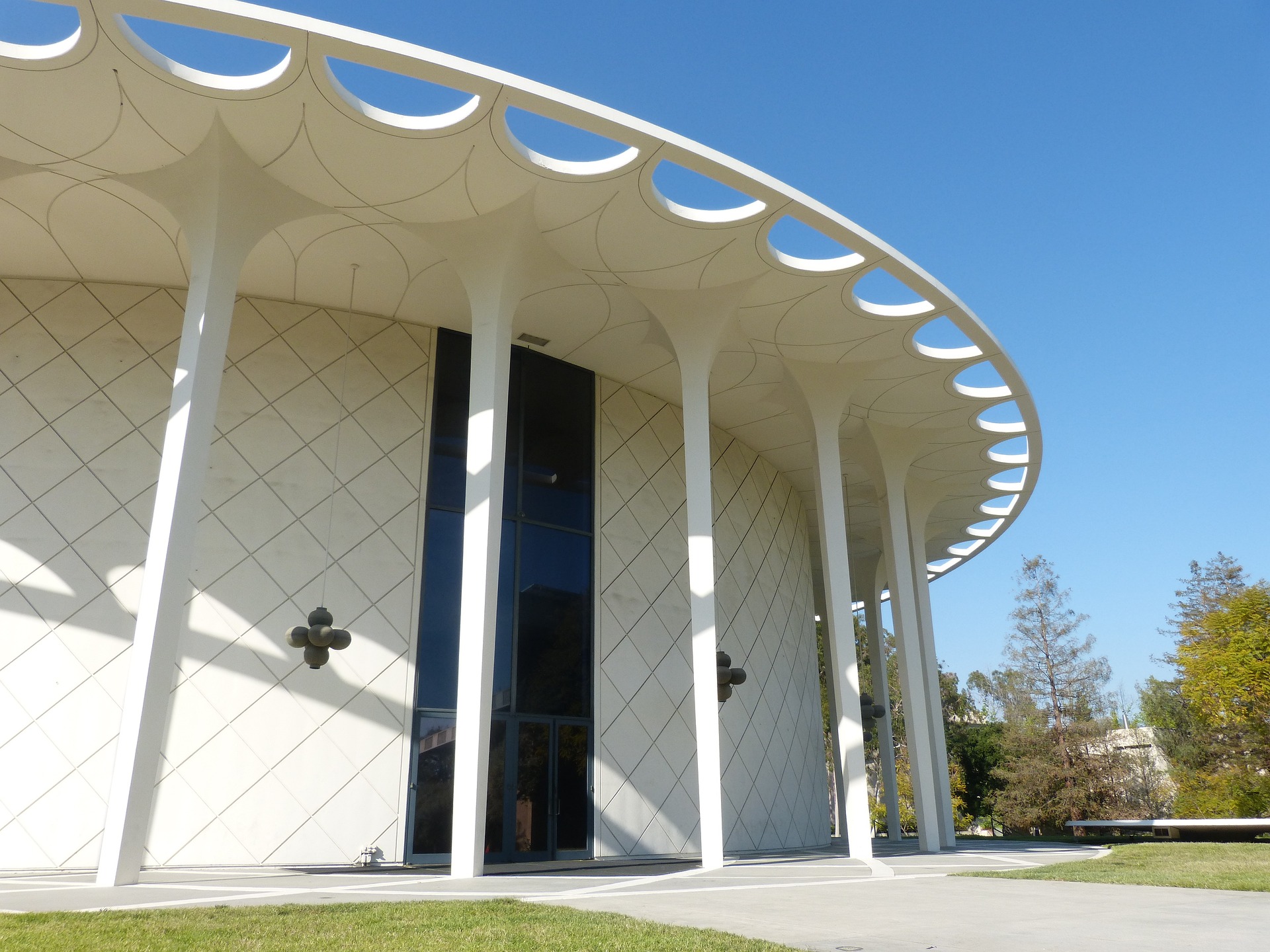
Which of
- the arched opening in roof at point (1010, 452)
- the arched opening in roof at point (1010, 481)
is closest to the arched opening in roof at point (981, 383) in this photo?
the arched opening in roof at point (1010, 452)

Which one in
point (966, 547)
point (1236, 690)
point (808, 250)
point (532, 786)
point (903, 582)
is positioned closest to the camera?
point (808, 250)

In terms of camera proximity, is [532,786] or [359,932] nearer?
[359,932]

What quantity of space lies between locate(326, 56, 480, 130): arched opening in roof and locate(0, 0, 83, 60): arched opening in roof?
222cm

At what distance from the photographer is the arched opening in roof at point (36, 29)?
8109 mm

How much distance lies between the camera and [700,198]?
10.4 meters

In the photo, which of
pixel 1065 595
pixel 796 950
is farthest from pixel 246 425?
pixel 1065 595

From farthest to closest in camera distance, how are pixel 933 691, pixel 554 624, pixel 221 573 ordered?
pixel 933 691 → pixel 554 624 → pixel 221 573

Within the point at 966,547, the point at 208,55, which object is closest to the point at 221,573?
the point at 208,55

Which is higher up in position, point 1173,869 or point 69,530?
point 69,530

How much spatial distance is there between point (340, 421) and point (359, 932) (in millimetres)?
8969

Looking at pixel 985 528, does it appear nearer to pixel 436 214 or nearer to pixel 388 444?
pixel 388 444

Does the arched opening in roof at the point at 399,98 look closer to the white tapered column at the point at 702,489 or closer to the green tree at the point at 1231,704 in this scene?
the white tapered column at the point at 702,489

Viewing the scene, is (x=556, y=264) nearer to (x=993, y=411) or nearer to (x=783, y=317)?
(x=783, y=317)

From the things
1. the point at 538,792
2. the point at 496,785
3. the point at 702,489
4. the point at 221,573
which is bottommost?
the point at 538,792
